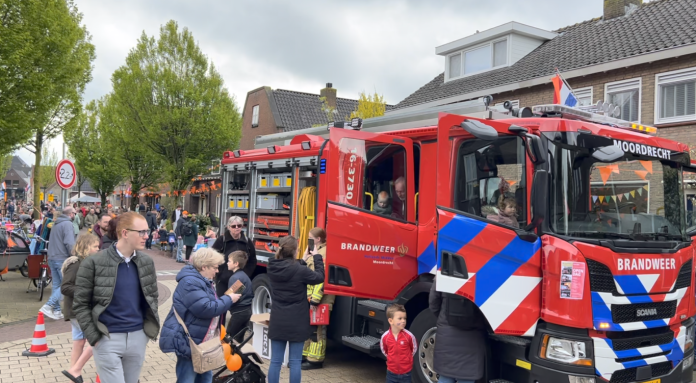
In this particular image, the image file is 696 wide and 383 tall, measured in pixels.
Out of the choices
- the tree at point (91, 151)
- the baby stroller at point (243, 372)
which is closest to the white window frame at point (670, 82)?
the baby stroller at point (243, 372)

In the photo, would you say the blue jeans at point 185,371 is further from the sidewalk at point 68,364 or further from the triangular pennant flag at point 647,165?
the triangular pennant flag at point 647,165

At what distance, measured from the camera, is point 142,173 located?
34.4 m

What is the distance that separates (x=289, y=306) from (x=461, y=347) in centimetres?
169

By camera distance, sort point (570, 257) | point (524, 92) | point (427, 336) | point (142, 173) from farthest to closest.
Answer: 1. point (142, 173)
2. point (524, 92)
3. point (427, 336)
4. point (570, 257)

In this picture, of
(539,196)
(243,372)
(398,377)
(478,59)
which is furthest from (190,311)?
(478,59)

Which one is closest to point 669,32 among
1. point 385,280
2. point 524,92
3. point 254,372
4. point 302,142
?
point 524,92

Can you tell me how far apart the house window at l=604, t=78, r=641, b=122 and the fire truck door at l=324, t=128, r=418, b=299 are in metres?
10.2

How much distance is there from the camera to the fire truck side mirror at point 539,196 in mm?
4262

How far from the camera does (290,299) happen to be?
520cm

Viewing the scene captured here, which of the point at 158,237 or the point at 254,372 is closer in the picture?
the point at 254,372

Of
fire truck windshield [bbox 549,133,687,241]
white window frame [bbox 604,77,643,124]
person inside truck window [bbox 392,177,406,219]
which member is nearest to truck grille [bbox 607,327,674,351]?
fire truck windshield [bbox 549,133,687,241]

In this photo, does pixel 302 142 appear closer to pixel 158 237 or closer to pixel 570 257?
pixel 570 257

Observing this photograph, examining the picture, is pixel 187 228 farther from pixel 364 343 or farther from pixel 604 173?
pixel 604 173

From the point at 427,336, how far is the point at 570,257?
1.74 metres
